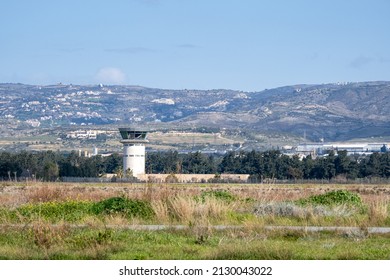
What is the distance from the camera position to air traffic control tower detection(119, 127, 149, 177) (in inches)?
4294

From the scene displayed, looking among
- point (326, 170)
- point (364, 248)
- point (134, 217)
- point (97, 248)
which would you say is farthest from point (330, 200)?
point (326, 170)

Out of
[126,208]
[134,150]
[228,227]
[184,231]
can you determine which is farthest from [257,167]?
[184,231]

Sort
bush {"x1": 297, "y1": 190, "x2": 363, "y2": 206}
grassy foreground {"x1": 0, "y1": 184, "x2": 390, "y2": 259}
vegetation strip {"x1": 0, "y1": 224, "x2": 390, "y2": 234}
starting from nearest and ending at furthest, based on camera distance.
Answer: grassy foreground {"x1": 0, "y1": 184, "x2": 390, "y2": 259} < vegetation strip {"x1": 0, "y1": 224, "x2": 390, "y2": 234} < bush {"x1": 297, "y1": 190, "x2": 363, "y2": 206}

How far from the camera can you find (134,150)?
111 metres

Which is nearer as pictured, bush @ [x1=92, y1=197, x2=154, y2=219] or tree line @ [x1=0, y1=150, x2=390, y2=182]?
bush @ [x1=92, y1=197, x2=154, y2=219]

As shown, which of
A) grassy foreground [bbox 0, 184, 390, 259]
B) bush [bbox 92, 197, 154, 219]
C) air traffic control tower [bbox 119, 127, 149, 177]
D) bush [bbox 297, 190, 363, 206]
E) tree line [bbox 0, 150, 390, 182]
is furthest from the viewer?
air traffic control tower [bbox 119, 127, 149, 177]

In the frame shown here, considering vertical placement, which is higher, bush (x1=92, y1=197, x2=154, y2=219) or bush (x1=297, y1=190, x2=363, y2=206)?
bush (x1=92, y1=197, x2=154, y2=219)

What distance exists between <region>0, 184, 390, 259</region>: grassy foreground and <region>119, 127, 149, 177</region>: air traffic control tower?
258 ft

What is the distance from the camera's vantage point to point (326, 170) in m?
108

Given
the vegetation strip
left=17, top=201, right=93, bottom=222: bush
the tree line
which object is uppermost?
left=17, top=201, right=93, bottom=222: bush

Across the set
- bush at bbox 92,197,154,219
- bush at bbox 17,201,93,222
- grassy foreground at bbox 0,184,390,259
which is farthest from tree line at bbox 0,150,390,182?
grassy foreground at bbox 0,184,390,259

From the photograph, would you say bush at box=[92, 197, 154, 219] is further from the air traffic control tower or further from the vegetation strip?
the air traffic control tower

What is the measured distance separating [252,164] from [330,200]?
8820cm

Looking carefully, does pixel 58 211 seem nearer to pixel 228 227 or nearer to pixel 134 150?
pixel 228 227
